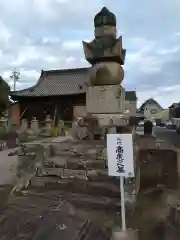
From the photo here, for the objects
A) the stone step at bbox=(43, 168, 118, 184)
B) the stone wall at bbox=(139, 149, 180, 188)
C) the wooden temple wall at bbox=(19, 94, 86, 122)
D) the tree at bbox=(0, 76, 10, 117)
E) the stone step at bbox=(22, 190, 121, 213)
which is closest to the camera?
the stone step at bbox=(22, 190, 121, 213)

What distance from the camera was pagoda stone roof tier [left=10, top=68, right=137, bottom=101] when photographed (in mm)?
22452


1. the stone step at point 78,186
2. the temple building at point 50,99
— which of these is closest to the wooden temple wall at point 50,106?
the temple building at point 50,99

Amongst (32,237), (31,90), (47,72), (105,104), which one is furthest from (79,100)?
(32,237)

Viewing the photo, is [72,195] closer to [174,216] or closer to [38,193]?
[38,193]

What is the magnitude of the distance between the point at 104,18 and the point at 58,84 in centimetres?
2078

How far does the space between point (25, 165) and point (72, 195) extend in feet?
3.40

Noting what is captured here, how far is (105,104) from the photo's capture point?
434cm

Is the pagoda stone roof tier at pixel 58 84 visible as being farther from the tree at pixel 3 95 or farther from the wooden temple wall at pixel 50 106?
the tree at pixel 3 95

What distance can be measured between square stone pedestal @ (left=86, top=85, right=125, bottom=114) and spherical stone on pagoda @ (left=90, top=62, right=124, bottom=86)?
8cm

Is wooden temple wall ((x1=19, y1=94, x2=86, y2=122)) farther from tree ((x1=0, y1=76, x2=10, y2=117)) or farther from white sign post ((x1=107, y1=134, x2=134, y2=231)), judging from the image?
white sign post ((x1=107, y1=134, x2=134, y2=231))

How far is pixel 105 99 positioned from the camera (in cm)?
434

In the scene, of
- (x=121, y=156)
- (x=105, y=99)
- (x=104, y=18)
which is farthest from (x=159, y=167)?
(x=104, y=18)

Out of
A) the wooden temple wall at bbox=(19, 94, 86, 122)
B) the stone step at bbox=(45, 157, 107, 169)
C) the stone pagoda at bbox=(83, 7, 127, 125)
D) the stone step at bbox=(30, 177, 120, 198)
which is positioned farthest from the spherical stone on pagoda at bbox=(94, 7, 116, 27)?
the wooden temple wall at bbox=(19, 94, 86, 122)

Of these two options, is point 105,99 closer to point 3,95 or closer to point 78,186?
point 78,186
